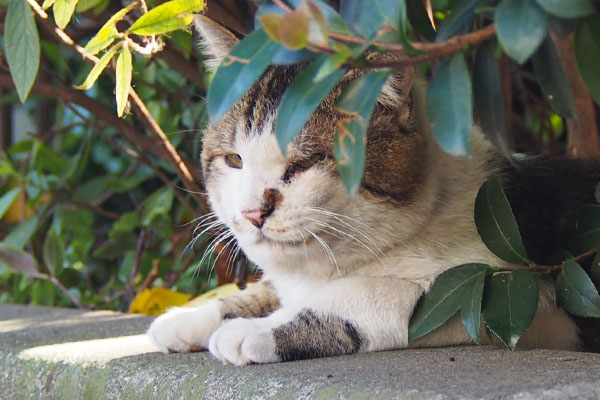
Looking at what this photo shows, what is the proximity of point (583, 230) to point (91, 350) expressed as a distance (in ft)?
3.29

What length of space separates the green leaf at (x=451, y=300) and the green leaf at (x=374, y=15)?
1.79 ft

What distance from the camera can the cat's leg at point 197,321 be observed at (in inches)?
57.5

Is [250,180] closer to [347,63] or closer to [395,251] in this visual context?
[395,251]

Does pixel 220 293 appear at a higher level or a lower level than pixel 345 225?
lower

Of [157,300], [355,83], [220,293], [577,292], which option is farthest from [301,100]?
[157,300]

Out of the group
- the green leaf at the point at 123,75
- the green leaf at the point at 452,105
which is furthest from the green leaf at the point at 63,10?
the green leaf at the point at 452,105

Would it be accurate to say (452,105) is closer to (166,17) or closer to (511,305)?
(511,305)

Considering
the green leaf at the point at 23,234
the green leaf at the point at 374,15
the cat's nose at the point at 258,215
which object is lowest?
the green leaf at the point at 23,234

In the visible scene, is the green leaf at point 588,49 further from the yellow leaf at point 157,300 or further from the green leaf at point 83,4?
the yellow leaf at point 157,300

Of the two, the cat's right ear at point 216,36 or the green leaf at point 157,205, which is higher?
the cat's right ear at point 216,36

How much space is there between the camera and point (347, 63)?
0.89 metres

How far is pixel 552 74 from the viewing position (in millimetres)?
967

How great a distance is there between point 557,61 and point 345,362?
59 cm

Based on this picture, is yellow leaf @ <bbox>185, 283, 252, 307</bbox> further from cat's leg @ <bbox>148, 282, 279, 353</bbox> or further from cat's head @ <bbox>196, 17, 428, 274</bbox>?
cat's head @ <bbox>196, 17, 428, 274</bbox>
